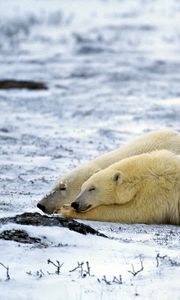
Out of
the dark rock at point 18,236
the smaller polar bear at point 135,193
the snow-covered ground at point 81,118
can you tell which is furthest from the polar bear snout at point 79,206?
the dark rock at point 18,236

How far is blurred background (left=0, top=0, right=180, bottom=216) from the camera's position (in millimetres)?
10152

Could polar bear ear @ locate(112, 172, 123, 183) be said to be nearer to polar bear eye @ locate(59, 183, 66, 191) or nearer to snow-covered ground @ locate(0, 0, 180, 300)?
snow-covered ground @ locate(0, 0, 180, 300)

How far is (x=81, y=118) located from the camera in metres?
14.9

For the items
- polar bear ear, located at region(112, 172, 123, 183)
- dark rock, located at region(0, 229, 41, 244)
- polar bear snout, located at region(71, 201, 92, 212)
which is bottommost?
polar bear snout, located at region(71, 201, 92, 212)

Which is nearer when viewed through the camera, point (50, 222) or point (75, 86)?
point (50, 222)

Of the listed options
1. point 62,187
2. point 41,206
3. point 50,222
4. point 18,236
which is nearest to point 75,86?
point 62,187

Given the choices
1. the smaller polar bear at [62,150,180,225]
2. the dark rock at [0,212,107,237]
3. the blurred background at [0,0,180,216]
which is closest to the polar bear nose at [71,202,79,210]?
the smaller polar bear at [62,150,180,225]

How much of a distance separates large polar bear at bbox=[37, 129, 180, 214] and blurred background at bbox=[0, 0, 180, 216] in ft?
0.78

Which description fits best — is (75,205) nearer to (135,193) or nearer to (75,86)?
(135,193)

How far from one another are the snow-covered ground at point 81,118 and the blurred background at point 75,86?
0.03 metres

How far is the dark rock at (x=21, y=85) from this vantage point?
1897cm

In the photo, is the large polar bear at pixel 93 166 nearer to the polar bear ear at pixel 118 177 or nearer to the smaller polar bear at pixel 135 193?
the smaller polar bear at pixel 135 193

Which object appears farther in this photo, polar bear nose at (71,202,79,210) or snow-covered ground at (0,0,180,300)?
polar bear nose at (71,202,79,210)

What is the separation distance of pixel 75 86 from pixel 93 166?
1246 cm
